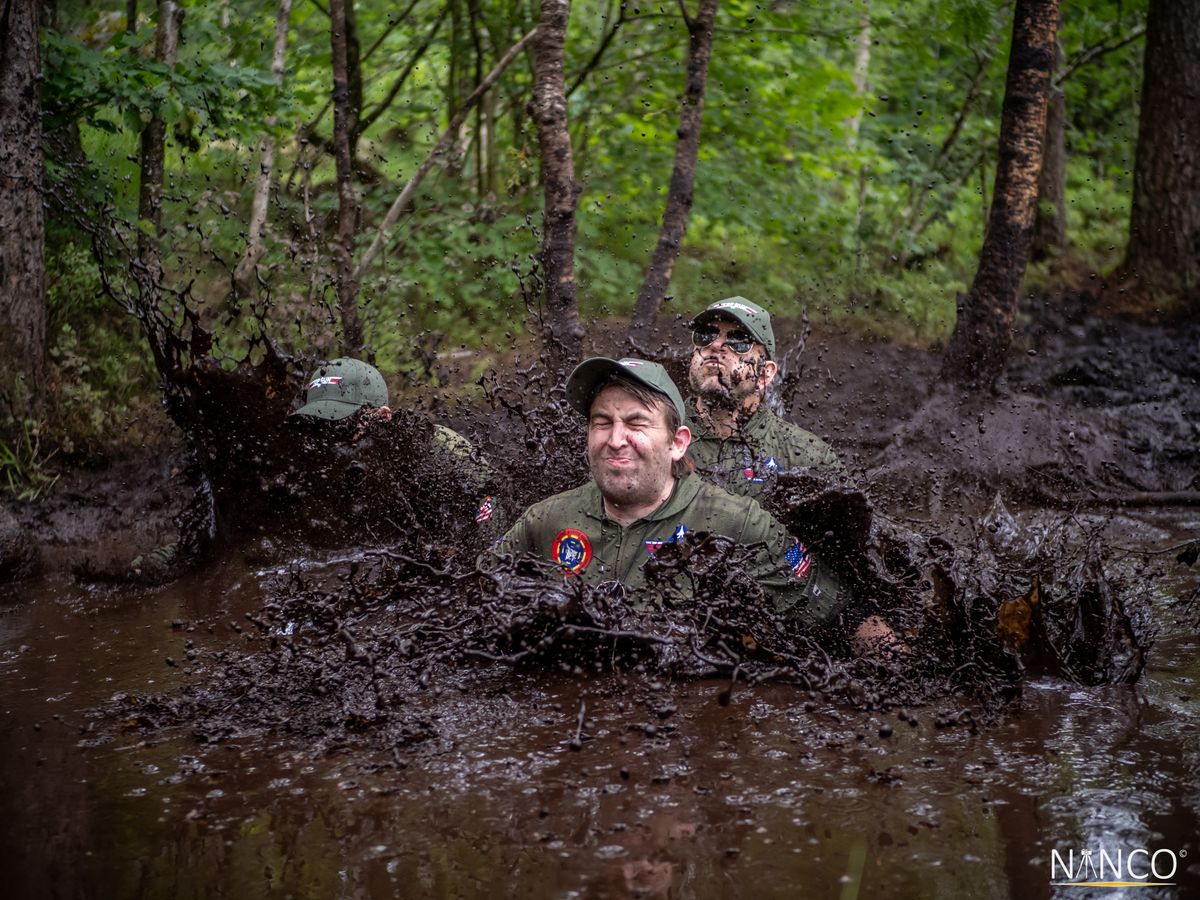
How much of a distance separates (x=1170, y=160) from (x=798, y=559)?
8.96 meters

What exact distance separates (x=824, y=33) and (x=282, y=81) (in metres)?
5.53

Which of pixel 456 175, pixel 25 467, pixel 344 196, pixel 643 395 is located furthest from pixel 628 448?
pixel 456 175

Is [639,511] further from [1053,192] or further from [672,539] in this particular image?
[1053,192]

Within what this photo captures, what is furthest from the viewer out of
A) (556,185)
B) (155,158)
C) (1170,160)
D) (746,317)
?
(1170,160)

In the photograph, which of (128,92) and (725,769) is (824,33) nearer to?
(128,92)

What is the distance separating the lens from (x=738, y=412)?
Result: 6.94 m

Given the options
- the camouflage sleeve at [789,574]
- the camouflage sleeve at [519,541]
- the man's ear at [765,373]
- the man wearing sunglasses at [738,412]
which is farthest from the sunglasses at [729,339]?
the camouflage sleeve at [519,541]

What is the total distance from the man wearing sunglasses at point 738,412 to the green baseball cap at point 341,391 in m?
2.22

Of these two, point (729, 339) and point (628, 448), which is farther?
point (729, 339)

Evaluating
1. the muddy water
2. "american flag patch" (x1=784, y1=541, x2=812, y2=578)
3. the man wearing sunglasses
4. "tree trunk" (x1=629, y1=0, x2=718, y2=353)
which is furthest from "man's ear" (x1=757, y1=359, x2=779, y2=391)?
the muddy water

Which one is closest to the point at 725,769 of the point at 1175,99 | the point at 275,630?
the point at 275,630

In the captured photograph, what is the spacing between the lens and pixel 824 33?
37.9 ft

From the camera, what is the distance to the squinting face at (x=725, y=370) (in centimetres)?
697

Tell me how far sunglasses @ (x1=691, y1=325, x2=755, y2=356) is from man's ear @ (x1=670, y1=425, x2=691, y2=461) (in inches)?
66.7
